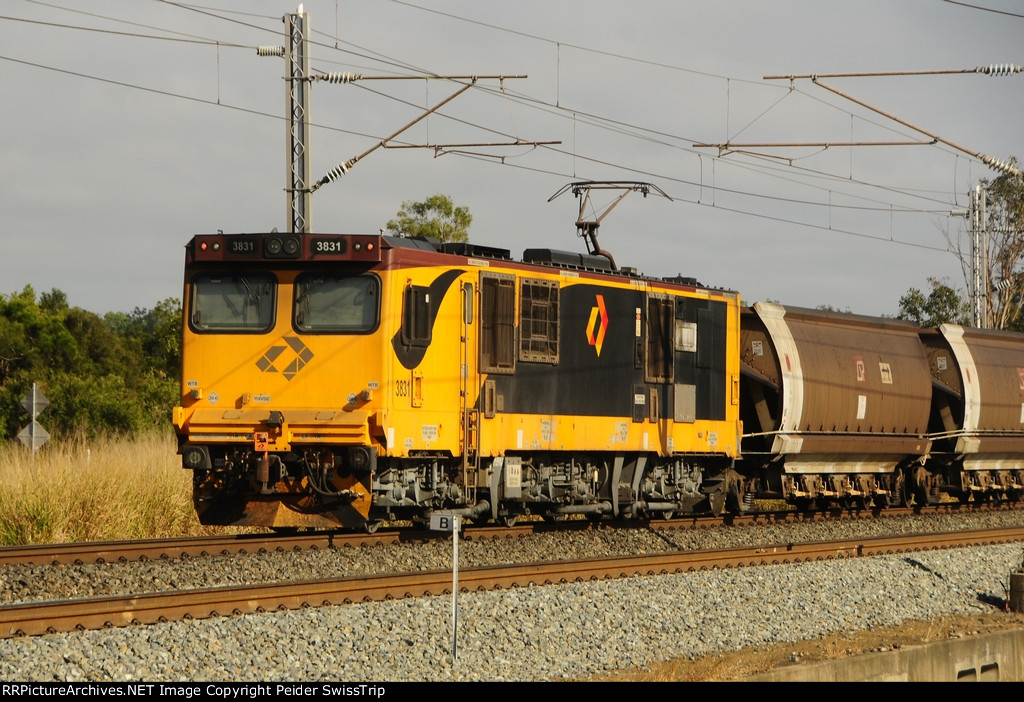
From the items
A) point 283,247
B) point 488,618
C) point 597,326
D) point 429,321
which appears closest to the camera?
point 488,618

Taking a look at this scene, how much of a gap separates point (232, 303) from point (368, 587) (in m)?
4.52

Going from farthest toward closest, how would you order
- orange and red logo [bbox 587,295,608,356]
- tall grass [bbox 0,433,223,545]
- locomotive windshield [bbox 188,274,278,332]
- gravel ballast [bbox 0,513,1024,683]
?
orange and red logo [bbox 587,295,608,356]
tall grass [bbox 0,433,223,545]
locomotive windshield [bbox 188,274,278,332]
gravel ballast [bbox 0,513,1024,683]

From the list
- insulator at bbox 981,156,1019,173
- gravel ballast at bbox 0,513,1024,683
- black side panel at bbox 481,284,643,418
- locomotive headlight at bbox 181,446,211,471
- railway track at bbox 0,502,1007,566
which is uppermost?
insulator at bbox 981,156,1019,173

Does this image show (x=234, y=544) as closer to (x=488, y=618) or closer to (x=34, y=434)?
(x=488, y=618)

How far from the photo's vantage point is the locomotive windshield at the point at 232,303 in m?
15.4

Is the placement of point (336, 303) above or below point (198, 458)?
above

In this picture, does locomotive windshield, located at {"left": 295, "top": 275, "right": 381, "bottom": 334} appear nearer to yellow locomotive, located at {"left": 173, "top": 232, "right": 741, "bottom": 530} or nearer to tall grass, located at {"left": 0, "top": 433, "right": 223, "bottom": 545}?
yellow locomotive, located at {"left": 173, "top": 232, "right": 741, "bottom": 530}

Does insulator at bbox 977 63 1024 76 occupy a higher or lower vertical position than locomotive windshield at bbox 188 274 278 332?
higher

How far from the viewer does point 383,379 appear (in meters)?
15.0

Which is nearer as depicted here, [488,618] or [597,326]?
[488,618]

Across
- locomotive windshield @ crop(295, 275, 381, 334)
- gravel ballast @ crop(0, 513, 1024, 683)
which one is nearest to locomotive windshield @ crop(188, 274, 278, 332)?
locomotive windshield @ crop(295, 275, 381, 334)

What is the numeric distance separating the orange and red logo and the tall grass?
6444 mm

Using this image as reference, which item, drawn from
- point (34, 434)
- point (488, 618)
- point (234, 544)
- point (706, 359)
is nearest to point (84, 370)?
point (34, 434)

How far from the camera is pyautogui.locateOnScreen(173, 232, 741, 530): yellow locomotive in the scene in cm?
1507
